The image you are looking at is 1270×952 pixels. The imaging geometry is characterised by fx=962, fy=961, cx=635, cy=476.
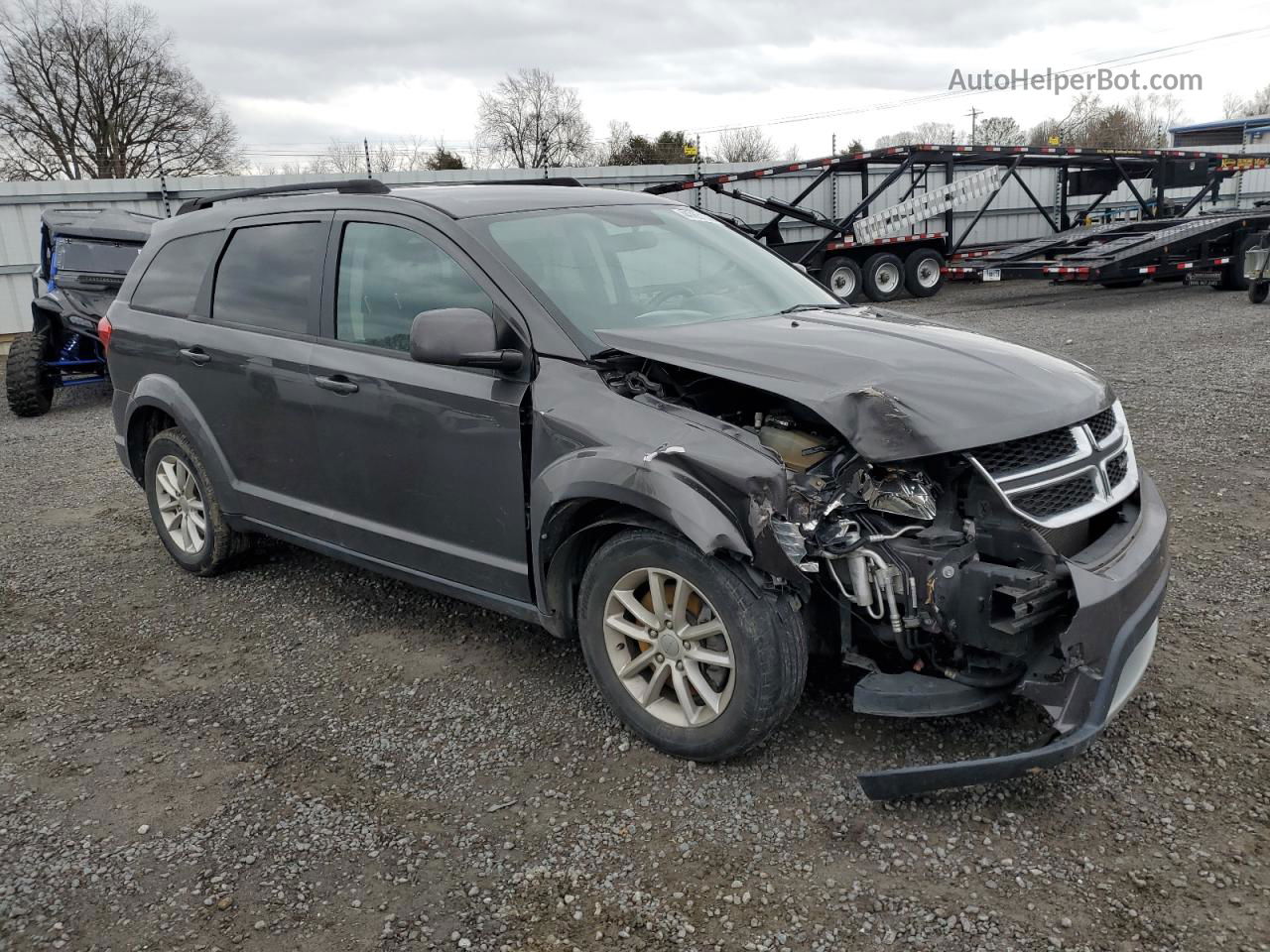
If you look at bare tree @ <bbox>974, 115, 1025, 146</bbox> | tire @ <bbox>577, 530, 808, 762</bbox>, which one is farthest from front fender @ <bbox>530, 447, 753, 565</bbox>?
bare tree @ <bbox>974, 115, 1025, 146</bbox>

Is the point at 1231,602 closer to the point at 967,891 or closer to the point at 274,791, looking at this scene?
the point at 967,891

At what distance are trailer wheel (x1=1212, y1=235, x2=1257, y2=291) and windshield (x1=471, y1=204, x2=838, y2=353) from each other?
14392 millimetres

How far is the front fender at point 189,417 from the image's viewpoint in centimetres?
449

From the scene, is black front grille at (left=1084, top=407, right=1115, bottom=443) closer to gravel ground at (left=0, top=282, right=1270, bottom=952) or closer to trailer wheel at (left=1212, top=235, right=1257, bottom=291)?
gravel ground at (left=0, top=282, right=1270, bottom=952)

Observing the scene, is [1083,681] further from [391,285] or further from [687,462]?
[391,285]

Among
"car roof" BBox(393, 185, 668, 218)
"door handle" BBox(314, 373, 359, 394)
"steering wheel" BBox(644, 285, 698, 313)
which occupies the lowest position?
"door handle" BBox(314, 373, 359, 394)

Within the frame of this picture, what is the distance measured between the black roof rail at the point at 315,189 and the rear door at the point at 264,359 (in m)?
0.18

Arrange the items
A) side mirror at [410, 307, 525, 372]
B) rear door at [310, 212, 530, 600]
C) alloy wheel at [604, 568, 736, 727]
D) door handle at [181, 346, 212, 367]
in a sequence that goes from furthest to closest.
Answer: door handle at [181, 346, 212, 367] < rear door at [310, 212, 530, 600] < side mirror at [410, 307, 525, 372] < alloy wheel at [604, 568, 736, 727]

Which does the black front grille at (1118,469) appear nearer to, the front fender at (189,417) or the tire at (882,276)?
the front fender at (189,417)

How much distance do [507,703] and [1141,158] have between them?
20.4 metres

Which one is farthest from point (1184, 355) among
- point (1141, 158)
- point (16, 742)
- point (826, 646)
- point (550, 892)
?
point (1141, 158)

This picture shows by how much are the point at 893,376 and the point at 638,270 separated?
1.26 metres

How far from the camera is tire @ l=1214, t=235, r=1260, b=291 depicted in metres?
15.3

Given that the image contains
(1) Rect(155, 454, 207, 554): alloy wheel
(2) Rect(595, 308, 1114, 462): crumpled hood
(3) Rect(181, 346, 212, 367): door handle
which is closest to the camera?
(2) Rect(595, 308, 1114, 462): crumpled hood
